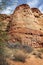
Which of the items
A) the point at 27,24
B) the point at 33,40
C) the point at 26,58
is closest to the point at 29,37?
the point at 33,40

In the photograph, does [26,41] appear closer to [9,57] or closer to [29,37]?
[29,37]

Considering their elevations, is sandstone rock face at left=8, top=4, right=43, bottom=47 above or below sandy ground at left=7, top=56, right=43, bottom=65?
above

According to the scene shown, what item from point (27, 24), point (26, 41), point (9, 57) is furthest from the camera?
point (27, 24)

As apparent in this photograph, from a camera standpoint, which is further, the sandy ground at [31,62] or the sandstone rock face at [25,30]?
the sandstone rock face at [25,30]

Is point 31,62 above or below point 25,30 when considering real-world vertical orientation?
below

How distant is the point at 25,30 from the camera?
3466cm

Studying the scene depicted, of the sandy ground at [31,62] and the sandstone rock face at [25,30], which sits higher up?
the sandstone rock face at [25,30]

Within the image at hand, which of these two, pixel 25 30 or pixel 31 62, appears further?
pixel 25 30

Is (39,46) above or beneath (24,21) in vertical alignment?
beneath

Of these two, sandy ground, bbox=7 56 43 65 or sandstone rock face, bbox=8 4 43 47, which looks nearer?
sandy ground, bbox=7 56 43 65

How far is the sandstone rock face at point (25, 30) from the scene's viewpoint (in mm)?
31973

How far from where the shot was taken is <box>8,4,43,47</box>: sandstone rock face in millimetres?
31973

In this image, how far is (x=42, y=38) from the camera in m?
34.2

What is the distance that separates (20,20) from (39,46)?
693cm
